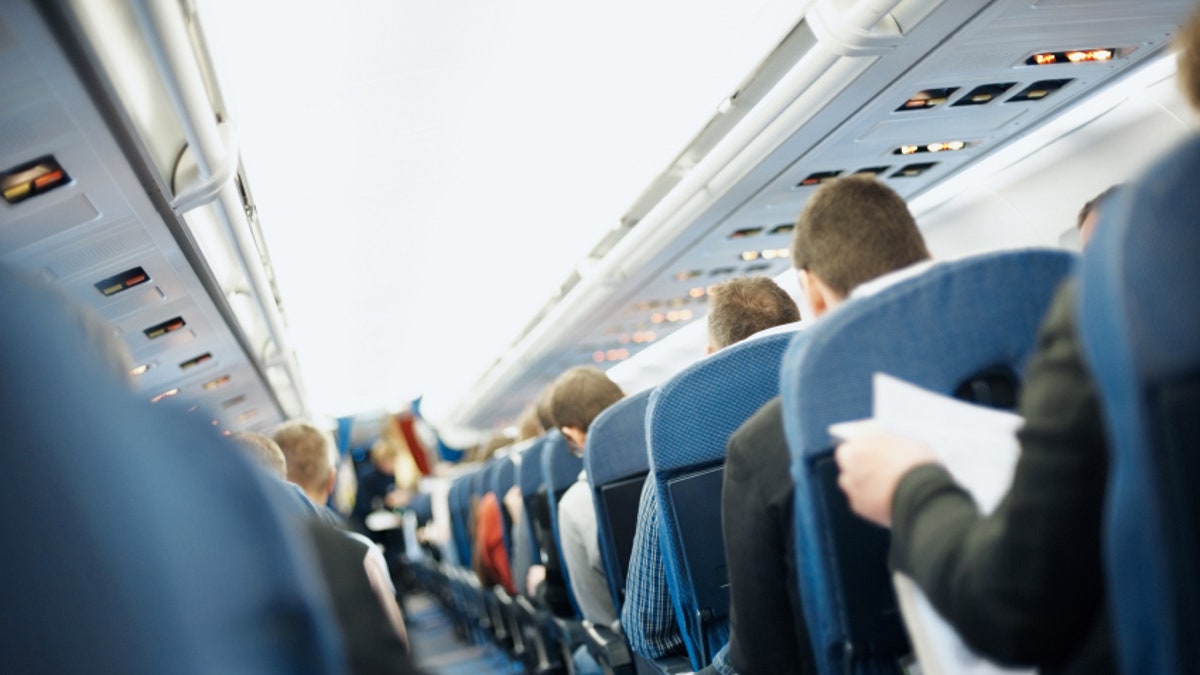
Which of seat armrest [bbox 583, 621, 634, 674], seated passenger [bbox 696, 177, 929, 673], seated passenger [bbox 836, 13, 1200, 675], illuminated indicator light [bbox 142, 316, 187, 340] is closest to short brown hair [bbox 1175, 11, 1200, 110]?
seated passenger [bbox 836, 13, 1200, 675]

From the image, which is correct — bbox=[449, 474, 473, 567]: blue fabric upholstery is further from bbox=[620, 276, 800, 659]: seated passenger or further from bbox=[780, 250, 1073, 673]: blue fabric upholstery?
bbox=[780, 250, 1073, 673]: blue fabric upholstery

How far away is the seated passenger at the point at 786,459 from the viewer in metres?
1.77

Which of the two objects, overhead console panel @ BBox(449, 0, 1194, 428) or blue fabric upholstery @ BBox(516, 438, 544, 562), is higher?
overhead console panel @ BBox(449, 0, 1194, 428)

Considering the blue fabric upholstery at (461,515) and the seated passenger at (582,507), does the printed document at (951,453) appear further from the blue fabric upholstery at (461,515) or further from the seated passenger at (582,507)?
the blue fabric upholstery at (461,515)

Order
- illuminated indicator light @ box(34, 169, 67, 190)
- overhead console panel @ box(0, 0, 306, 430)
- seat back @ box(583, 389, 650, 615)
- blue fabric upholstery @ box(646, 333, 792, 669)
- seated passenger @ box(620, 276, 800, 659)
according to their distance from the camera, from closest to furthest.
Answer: blue fabric upholstery @ box(646, 333, 792, 669), overhead console panel @ box(0, 0, 306, 430), seated passenger @ box(620, 276, 800, 659), seat back @ box(583, 389, 650, 615), illuminated indicator light @ box(34, 169, 67, 190)

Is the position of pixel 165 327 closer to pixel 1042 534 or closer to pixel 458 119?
pixel 458 119

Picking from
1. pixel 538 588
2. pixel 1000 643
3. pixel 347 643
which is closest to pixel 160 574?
pixel 347 643

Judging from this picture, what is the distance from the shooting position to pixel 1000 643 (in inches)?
43.2

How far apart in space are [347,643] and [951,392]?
900 mm

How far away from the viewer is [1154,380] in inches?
34.7

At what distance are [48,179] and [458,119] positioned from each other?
2.26m

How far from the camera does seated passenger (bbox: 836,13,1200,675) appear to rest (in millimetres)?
1016

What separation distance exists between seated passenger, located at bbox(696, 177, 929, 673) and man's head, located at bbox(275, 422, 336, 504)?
2964mm

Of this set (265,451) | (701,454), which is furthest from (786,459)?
(265,451)
